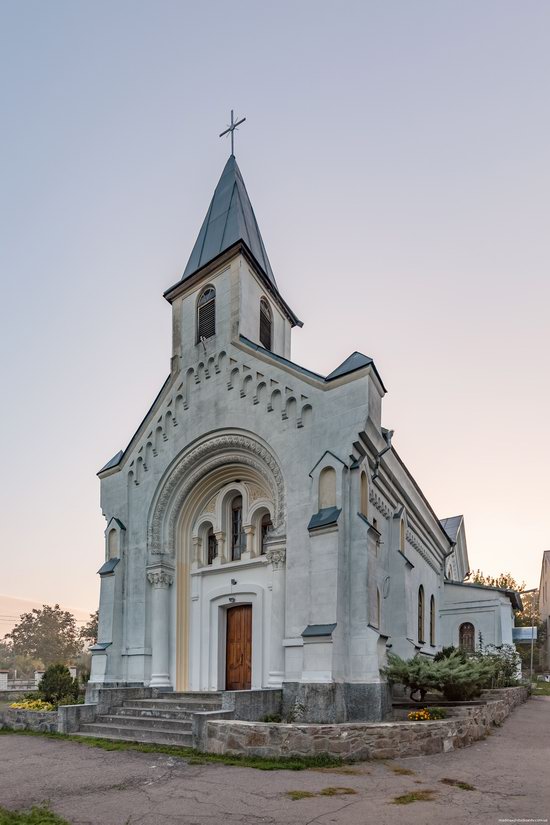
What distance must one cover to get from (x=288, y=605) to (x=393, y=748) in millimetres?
4471

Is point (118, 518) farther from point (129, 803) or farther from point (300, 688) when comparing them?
point (129, 803)

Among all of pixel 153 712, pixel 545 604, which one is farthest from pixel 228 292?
pixel 545 604

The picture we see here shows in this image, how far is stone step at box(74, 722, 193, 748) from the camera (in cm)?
1316

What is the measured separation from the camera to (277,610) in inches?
624

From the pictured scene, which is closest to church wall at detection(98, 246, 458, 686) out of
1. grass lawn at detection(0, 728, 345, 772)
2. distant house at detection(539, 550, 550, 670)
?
grass lawn at detection(0, 728, 345, 772)

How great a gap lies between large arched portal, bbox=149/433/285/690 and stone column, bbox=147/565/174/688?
0.12 feet

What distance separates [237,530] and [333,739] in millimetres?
8395

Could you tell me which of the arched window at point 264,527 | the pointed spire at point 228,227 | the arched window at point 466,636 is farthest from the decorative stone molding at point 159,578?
the arched window at point 466,636

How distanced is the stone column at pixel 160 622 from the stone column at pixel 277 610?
3877 millimetres

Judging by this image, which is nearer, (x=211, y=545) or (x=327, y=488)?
(x=327, y=488)

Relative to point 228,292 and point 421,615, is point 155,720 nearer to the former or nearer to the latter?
point 228,292

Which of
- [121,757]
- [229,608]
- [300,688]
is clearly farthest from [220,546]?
[121,757]

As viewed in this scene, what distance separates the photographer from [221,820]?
7.57 meters

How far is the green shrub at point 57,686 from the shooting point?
18.3 meters
